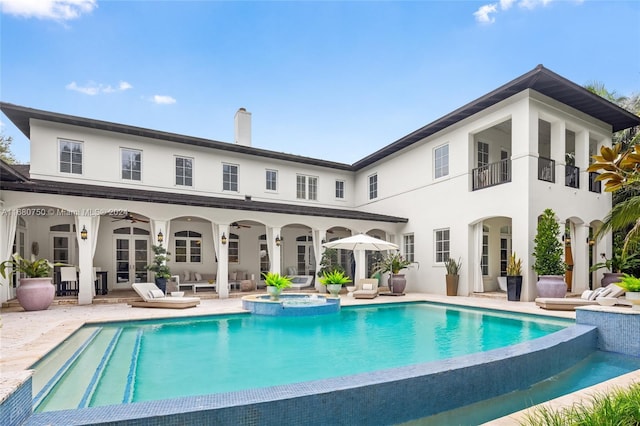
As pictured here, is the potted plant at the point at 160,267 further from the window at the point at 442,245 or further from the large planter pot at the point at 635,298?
the large planter pot at the point at 635,298

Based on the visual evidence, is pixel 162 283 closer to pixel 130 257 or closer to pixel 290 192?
pixel 130 257

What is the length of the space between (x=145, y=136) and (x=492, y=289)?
52.6 ft

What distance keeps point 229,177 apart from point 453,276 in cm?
1090

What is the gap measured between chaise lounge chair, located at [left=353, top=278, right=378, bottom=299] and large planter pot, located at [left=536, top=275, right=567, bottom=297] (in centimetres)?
543

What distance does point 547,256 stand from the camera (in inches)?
469

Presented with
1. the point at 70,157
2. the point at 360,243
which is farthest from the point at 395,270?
the point at 70,157

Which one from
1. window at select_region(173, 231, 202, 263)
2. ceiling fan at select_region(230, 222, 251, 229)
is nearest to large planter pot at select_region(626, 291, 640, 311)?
ceiling fan at select_region(230, 222, 251, 229)

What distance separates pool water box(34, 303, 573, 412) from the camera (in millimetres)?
4984

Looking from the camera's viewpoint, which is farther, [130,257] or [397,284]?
[130,257]

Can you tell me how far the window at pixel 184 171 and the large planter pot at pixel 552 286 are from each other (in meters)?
14.2

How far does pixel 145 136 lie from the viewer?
1575cm

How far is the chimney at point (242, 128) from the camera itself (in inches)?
768

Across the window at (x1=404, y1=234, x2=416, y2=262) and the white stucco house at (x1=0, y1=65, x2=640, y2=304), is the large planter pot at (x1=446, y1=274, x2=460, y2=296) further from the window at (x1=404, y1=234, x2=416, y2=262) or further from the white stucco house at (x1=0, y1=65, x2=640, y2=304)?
the window at (x1=404, y1=234, x2=416, y2=262)

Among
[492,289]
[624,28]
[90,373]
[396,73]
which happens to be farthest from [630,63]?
[90,373]
